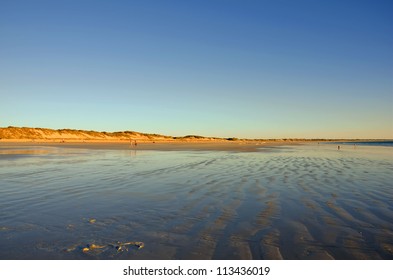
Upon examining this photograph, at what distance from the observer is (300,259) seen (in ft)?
15.6

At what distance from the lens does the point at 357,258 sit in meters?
4.80

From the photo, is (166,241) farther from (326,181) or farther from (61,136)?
(61,136)

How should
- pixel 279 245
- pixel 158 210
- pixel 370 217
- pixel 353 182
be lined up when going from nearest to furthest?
pixel 279 245, pixel 370 217, pixel 158 210, pixel 353 182

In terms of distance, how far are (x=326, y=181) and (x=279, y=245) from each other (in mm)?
8914

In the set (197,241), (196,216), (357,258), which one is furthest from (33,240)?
(357,258)

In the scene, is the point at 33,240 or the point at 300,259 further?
the point at 33,240

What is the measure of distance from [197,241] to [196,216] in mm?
1817

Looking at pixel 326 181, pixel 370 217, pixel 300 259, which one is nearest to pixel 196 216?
pixel 300 259
